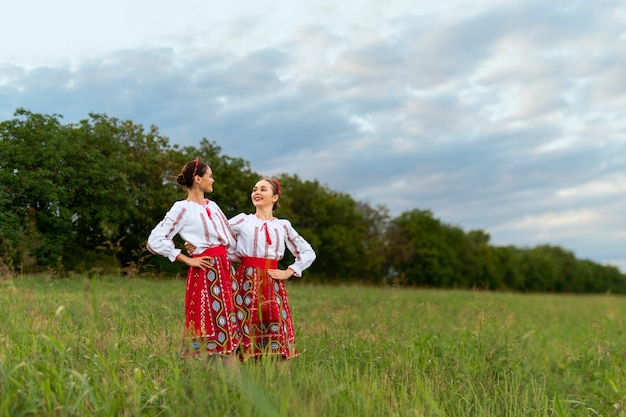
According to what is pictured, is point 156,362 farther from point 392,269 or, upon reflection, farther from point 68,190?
point 392,269

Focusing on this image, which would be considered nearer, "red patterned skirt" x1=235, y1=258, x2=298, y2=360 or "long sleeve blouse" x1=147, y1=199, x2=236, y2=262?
"long sleeve blouse" x1=147, y1=199, x2=236, y2=262

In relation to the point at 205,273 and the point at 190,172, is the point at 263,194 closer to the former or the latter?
the point at 190,172

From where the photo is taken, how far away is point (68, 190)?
1360cm

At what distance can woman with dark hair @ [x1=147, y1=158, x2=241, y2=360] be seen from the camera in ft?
17.2

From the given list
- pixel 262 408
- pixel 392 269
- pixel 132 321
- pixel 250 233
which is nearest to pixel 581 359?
pixel 250 233

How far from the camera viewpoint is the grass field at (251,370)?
3.35 m

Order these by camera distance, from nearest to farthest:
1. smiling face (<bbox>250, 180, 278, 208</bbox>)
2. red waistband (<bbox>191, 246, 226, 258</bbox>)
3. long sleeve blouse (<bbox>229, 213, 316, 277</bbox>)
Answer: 1. red waistband (<bbox>191, 246, 226, 258</bbox>)
2. long sleeve blouse (<bbox>229, 213, 316, 277</bbox>)
3. smiling face (<bbox>250, 180, 278, 208</bbox>)

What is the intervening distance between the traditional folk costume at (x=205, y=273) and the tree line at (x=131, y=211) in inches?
12.0

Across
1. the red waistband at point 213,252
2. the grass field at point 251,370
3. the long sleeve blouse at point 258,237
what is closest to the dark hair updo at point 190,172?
the long sleeve blouse at point 258,237

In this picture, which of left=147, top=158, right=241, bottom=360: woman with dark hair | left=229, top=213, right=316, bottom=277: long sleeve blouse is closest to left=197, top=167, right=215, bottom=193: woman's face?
left=147, top=158, right=241, bottom=360: woman with dark hair

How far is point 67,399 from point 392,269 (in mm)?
49150

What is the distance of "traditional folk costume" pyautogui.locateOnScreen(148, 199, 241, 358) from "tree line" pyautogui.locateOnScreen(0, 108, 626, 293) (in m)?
0.31

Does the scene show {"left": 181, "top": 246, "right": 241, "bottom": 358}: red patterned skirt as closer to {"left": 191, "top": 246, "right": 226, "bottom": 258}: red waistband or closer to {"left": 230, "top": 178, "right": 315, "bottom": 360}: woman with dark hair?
{"left": 191, "top": 246, "right": 226, "bottom": 258}: red waistband

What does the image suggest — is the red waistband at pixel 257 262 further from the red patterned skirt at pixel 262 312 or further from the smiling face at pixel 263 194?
the smiling face at pixel 263 194
